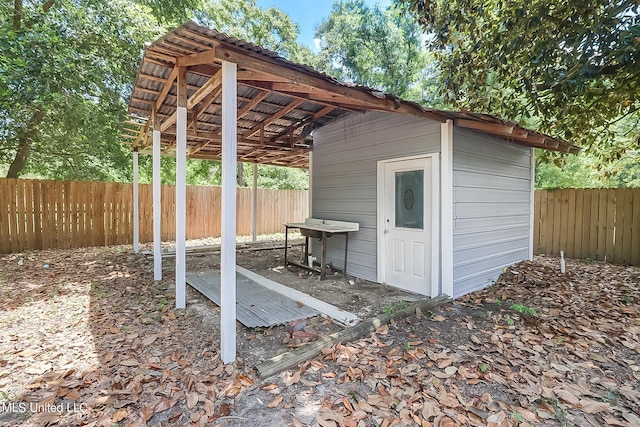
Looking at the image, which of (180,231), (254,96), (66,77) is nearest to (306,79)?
(254,96)

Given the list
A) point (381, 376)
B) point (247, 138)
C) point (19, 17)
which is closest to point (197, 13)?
point (19, 17)

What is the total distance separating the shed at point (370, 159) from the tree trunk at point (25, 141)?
4047 mm

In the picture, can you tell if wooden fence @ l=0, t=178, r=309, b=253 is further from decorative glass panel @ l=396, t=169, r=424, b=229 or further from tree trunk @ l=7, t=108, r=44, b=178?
decorative glass panel @ l=396, t=169, r=424, b=229

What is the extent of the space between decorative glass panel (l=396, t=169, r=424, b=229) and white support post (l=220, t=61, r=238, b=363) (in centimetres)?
284

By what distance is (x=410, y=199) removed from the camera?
4.55 m

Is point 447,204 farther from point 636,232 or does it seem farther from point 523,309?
point 636,232

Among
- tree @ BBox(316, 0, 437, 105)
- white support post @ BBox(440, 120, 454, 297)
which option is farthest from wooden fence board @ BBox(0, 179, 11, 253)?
tree @ BBox(316, 0, 437, 105)

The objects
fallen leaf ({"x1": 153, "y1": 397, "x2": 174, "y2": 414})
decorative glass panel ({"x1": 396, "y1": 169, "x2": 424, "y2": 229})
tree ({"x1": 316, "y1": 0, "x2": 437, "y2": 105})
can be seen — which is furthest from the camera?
tree ({"x1": 316, "y1": 0, "x2": 437, "y2": 105})

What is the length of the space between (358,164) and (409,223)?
4.60 feet

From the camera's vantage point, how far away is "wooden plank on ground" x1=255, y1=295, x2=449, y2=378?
8.00ft

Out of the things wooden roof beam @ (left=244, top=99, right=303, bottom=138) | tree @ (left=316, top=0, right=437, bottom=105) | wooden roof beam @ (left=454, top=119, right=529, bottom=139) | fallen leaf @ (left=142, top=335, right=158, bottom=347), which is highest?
tree @ (left=316, top=0, right=437, bottom=105)

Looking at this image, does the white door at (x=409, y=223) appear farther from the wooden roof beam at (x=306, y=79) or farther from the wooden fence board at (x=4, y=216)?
Answer: the wooden fence board at (x=4, y=216)

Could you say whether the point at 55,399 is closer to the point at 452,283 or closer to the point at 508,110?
the point at 452,283

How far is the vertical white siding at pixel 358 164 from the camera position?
449 centimetres
